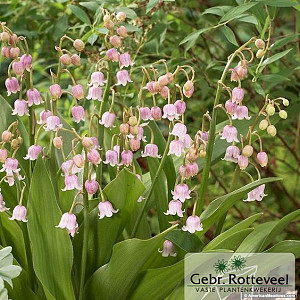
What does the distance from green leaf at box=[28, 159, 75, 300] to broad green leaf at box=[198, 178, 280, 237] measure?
27 centimetres

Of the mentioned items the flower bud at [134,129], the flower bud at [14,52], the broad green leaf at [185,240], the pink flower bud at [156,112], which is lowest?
the broad green leaf at [185,240]

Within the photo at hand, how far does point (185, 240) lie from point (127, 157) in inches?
7.2

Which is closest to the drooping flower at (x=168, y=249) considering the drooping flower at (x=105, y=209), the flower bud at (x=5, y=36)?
the drooping flower at (x=105, y=209)

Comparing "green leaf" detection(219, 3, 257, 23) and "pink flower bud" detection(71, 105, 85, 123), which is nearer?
"pink flower bud" detection(71, 105, 85, 123)

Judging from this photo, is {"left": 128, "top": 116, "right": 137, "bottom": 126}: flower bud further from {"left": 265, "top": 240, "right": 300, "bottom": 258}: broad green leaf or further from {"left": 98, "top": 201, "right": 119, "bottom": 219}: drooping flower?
{"left": 265, "top": 240, "right": 300, "bottom": 258}: broad green leaf

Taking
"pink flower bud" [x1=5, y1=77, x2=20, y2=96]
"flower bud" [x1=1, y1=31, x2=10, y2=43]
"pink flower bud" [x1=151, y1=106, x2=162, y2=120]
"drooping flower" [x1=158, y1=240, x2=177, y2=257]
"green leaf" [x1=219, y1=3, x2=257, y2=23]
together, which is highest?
"flower bud" [x1=1, y1=31, x2=10, y2=43]

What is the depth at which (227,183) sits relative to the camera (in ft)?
8.57

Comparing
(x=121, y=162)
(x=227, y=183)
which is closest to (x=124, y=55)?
(x=121, y=162)

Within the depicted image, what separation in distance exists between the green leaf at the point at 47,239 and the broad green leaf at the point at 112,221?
0.09 meters

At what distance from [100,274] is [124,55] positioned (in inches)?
15.7

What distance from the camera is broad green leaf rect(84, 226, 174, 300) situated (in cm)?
120

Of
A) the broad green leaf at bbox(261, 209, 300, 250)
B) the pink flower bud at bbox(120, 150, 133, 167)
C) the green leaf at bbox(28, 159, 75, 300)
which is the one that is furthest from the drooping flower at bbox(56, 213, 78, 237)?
the broad green leaf at bbox(261, 209, 300, 250)

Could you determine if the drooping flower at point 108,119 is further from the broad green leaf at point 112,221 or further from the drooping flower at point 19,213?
the drooping flower at point 19,213

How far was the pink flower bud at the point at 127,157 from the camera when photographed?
128 cm
